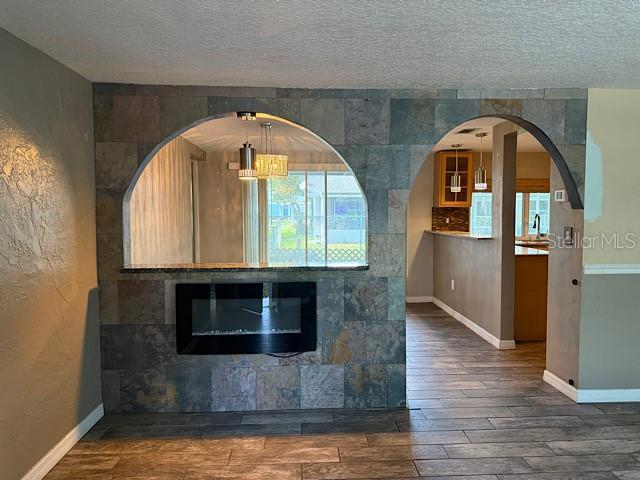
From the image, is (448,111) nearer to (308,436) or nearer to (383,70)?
(383,70)

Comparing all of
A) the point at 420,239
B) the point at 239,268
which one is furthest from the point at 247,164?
the point at 420,239

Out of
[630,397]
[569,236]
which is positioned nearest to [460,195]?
Answer: [569,236]

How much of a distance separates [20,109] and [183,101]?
42.2 inches

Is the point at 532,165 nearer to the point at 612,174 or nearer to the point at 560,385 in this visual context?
the point at 612,174

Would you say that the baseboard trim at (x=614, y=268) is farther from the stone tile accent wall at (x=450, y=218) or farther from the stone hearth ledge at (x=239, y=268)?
the stone tile accent wall at (x=450, y=218)

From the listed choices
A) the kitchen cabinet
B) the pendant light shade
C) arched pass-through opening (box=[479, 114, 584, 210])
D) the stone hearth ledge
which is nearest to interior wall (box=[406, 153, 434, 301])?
the kitchen cabinet

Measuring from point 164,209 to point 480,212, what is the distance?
5323mm

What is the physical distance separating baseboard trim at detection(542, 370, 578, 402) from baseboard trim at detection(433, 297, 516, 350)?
2.68 feet

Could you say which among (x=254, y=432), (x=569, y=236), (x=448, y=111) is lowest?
(x=254, y=432)

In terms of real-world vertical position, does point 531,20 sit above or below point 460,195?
above

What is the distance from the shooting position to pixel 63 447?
265cm

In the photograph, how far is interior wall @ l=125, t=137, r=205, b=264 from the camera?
12.7 ft

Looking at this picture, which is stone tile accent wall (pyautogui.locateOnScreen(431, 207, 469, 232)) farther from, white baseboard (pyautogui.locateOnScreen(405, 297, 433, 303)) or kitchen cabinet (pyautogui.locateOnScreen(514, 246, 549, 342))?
kitchen cabinet (pyautogui.locateOnScreen(514, 246, 549, 342))

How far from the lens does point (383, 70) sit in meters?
2.80
